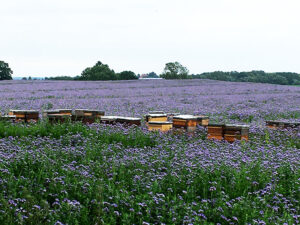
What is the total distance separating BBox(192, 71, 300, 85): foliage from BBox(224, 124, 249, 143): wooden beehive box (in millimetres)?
50346

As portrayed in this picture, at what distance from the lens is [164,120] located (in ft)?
32.5

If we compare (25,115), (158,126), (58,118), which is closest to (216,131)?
(158,126)

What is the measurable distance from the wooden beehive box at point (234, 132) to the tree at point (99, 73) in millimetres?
47793

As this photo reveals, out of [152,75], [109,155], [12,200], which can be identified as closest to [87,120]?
[109,155]

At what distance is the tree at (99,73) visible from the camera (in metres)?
55.6

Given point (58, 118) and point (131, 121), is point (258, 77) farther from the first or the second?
point (58, 118)

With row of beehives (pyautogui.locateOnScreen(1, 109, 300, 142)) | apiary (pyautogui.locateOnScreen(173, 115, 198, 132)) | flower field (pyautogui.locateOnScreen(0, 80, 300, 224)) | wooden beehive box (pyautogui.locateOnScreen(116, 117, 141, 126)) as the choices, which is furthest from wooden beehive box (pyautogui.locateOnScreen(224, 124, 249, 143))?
wooden beehive box (pyautogui.locateOnScreen(116, 117, 141, 126))

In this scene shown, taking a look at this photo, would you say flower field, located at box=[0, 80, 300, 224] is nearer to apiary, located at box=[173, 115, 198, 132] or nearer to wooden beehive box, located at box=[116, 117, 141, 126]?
apiary, located at box=[173, 115, 198, 132]

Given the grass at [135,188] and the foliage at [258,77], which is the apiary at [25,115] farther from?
the foliage at [258,77]

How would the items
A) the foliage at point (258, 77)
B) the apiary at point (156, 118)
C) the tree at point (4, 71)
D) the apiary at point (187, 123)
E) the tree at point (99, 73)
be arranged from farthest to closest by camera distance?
the foliage at point (258, 77), the tree at point (99, 73), the tree at point (4, 71), the apiary at point (156, 118), the apiary at point (187, 123)

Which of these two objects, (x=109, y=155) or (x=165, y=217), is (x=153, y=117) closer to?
(x=109, y=155)

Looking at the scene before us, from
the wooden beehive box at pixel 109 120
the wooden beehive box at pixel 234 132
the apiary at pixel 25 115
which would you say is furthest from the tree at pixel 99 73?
the wooden beehive box at pixel 234 132

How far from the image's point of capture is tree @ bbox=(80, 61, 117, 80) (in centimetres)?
5562

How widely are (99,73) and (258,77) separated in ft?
79.4
